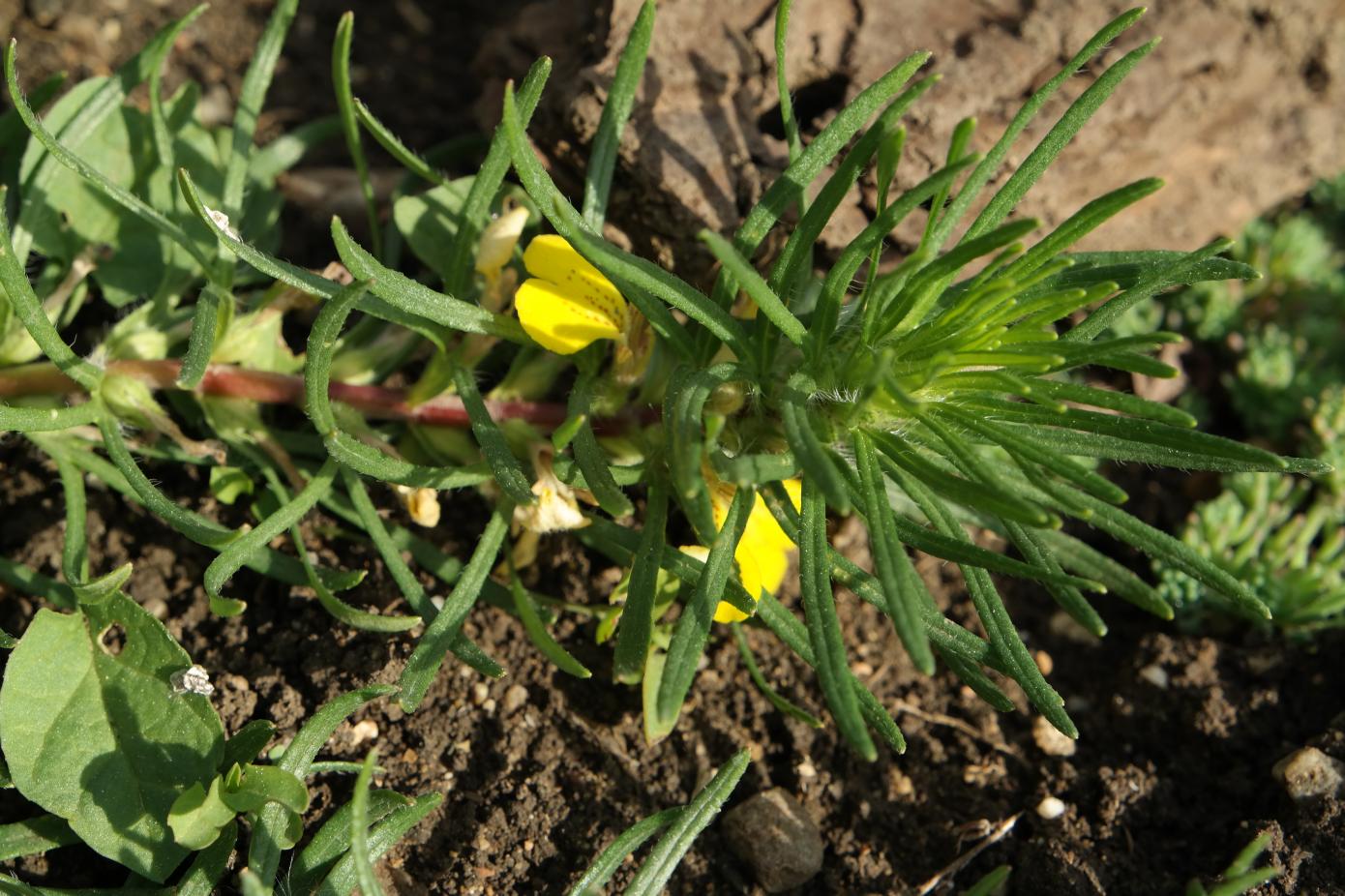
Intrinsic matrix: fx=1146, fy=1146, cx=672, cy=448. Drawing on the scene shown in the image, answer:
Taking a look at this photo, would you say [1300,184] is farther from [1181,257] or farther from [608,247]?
[608,247]

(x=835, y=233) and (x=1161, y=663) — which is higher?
(x=835, y=233)

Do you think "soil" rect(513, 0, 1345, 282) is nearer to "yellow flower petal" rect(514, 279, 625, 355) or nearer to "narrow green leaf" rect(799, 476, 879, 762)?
"yellow flower petal" rect(514, 279, 625, 355)

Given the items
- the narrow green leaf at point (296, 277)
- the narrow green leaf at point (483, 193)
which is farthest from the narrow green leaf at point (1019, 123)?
the narrow green leaf at point (296, 277)

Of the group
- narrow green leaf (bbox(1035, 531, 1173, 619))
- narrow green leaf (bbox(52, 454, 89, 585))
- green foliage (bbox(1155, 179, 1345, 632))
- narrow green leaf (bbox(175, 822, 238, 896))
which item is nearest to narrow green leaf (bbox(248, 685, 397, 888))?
narrow green leaf (bbox(175, 822, 238, 896))

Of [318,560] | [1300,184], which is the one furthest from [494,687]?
[1300,184]

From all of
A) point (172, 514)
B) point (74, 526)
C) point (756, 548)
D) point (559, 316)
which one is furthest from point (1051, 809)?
point (74, 526)

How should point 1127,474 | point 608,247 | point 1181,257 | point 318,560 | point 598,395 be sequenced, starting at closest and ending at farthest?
point 608,247, point 1181,257, point 598,395, point 318,560, point 1127,474
